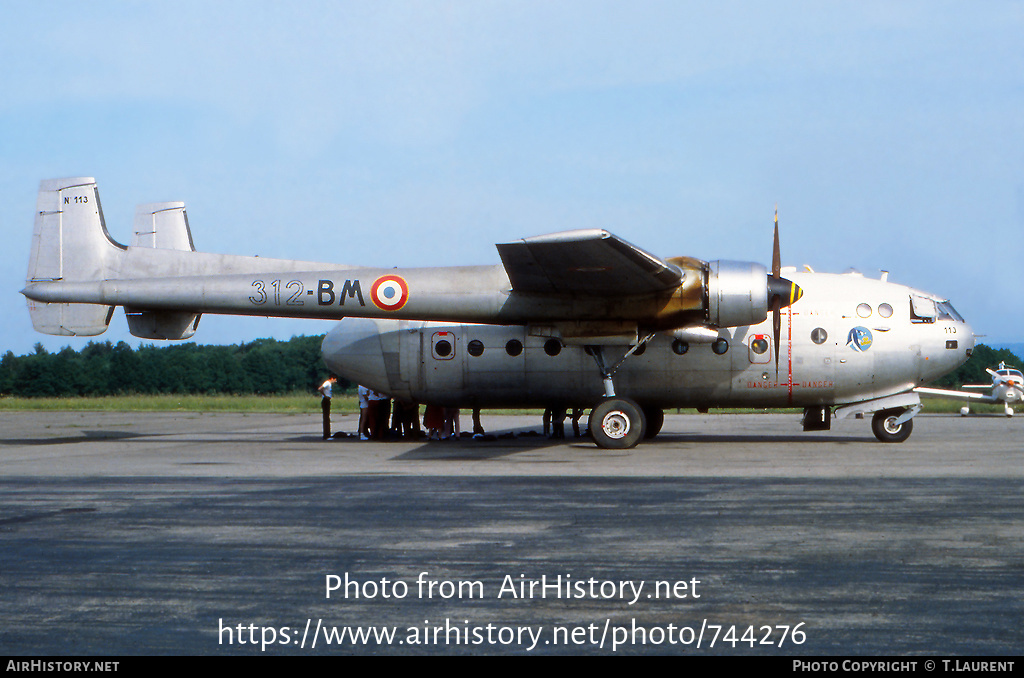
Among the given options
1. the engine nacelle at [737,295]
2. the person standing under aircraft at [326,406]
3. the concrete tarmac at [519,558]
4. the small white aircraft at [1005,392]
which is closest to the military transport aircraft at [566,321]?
the engine nacelle at [737,295]

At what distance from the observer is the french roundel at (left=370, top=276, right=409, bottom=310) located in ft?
58.3

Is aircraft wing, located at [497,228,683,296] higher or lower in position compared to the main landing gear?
higher

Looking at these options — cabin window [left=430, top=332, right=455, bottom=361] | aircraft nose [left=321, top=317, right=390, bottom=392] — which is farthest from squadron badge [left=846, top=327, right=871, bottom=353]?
aircraft nose [left=321, top=317, right=390, bottom=392]

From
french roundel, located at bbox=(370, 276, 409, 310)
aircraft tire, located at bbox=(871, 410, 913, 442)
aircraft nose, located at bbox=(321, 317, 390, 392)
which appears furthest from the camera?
aircraft nose, located at bbox=(321, 317, 390, 392)

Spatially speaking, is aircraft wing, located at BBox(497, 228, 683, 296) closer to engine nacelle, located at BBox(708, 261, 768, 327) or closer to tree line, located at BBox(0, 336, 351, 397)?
engine nacelle, located at BBox(708, 261, 768, 327)

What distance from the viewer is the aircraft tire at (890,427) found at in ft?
61.4

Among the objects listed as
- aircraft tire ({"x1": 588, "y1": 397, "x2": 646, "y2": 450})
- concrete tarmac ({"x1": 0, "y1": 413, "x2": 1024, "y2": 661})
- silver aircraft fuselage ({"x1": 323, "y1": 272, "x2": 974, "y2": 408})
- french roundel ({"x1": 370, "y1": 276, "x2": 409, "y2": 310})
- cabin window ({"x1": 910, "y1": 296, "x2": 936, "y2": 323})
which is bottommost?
concrete tarmac ({"x1": 0, "y1": 413, "x2": 1024, "y2": 661})

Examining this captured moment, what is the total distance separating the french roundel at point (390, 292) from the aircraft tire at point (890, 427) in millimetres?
10767

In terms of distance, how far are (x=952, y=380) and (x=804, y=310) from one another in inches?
1717

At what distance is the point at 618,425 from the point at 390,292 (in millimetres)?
5547

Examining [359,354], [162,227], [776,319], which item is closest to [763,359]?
[776,319]

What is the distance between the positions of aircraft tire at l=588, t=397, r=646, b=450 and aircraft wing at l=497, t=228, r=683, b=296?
8.02 ft

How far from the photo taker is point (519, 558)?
7266 millimetres
